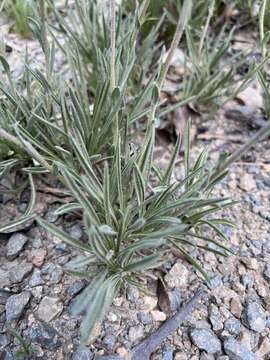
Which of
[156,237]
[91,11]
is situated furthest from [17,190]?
[91,11]

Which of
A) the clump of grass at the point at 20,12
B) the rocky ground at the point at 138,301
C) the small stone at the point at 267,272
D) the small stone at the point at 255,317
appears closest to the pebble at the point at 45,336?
the rocky ground at the point at 138,301

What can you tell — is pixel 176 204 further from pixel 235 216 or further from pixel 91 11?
pixel 91 11

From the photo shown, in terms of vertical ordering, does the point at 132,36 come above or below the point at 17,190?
above

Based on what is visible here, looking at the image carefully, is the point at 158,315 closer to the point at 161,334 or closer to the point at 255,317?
the point at 161,334

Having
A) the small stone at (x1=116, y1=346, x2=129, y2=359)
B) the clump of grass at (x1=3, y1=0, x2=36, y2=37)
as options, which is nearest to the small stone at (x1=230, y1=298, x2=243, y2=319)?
the small stone at (x1=116, y1=346, x2=129, y2=359)

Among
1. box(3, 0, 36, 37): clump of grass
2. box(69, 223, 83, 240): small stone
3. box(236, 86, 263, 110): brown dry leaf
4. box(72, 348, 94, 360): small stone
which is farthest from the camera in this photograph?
box(3, 0, 36, 37): clump of grass

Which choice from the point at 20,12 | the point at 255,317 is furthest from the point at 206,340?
the point at 20,12

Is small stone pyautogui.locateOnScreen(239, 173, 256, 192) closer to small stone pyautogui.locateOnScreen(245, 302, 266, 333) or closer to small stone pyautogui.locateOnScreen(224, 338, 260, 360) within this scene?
small stone pyautogui.locateOnScreen(245, 302, 266, 333)

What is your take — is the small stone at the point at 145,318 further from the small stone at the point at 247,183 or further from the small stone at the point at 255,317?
the small stone at the point at 247,183
